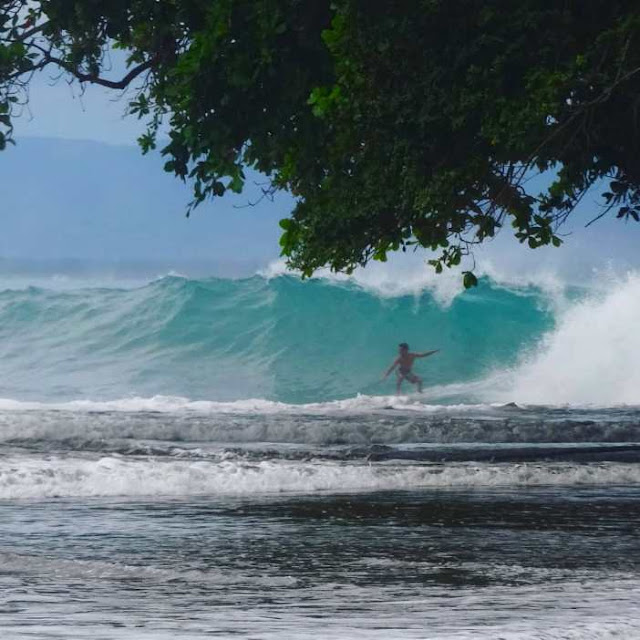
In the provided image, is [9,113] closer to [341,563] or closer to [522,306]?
[341,563]

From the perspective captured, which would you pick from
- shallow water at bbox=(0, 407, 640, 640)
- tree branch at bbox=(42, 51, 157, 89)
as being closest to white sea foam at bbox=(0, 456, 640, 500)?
shallow water at bbox=(0, 407, 640, 640)

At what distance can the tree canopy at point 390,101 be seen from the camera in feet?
34.7

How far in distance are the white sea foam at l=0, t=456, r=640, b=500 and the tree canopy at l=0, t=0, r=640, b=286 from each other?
1808 mm

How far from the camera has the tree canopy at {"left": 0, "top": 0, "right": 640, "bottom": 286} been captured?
34.7 feet

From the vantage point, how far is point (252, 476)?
1206cm

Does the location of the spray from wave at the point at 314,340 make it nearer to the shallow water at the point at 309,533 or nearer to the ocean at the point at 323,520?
the ocean at the point at 323,520

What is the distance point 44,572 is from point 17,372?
3100 cm

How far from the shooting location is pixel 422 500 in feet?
35.3

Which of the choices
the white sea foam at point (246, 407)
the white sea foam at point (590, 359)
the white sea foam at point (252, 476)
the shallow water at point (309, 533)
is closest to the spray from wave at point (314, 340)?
the white sea foam at point (590, 359)

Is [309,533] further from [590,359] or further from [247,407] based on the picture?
[590,359]

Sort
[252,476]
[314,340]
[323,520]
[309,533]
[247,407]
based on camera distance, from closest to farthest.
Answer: [309,533], [323,520], [252,476], [247,407], [314,340]

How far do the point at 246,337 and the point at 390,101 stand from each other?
29794 millimetres

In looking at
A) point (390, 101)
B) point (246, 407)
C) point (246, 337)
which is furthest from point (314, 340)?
point (390, 101)

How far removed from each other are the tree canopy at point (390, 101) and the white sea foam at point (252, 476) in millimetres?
1808
